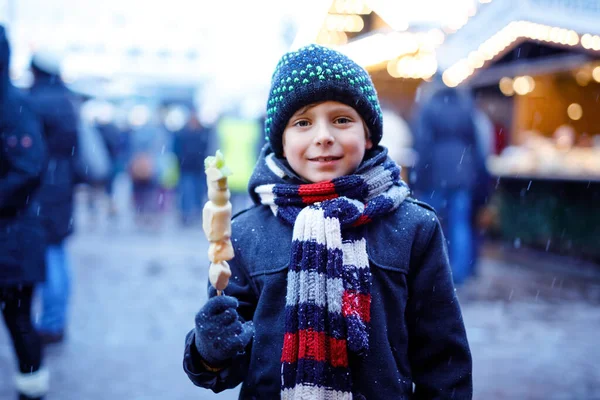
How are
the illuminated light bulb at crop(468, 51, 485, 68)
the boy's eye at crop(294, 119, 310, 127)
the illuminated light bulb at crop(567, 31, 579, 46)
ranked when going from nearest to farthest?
the boy's eye at crop(294, 119, 310, 127) → the illuminated light bulb at crop(567, 31, 579, 46) → the illuminated light bulb at crop(468, 51, 485, 68)

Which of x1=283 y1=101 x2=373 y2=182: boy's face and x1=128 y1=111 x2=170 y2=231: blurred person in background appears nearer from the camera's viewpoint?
x1=283 y1=101 x2=373 y2=182: boy's face

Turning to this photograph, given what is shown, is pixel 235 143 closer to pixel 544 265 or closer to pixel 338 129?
pixel 544 265

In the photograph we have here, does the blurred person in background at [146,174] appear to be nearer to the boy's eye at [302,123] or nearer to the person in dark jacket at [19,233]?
the person in dark jacket at [19,233]

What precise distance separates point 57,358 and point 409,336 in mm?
3485

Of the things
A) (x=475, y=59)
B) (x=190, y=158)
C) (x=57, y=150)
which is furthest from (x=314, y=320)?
(x=190, y=158)

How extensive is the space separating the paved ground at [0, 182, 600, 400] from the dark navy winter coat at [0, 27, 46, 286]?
1011 mm

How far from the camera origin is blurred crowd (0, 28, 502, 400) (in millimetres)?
3367

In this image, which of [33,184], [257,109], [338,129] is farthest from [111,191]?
[338,129]

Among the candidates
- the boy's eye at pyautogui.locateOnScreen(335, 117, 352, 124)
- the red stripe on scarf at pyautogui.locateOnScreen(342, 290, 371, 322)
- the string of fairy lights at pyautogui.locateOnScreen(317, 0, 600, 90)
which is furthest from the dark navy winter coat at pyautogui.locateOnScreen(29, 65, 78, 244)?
the red stripe on scarf at pyautogui.locateOnScreen(342, 290, 371, 322)

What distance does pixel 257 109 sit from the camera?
46.1 feet

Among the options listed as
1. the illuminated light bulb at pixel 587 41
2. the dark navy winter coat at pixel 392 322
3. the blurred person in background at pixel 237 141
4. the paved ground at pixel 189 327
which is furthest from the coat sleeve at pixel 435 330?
the blurred person in background at pixel 237 141

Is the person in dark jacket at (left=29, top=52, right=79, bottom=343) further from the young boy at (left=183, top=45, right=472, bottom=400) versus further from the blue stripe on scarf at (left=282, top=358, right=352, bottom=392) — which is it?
the blue stripe on scarf at (left=282, top=358, right=352, bottom=392)

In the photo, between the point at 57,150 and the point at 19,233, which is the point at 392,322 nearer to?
the point at 19,233

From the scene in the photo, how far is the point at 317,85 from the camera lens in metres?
1.80
